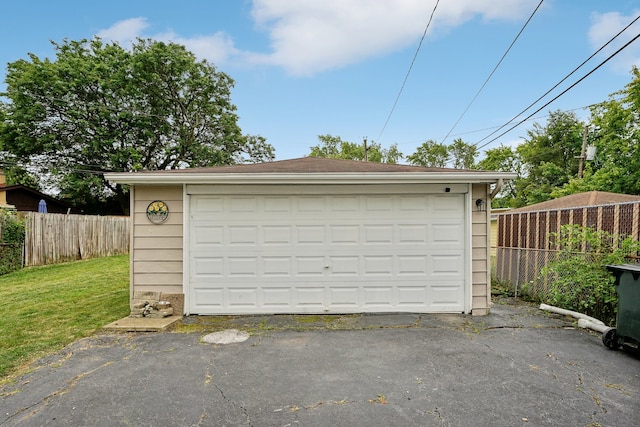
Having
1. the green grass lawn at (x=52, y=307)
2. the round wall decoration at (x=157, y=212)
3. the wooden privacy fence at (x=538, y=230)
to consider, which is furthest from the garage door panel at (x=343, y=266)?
the wooden privacy fence at (x=538, y=230)

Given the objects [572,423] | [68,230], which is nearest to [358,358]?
[572,423]

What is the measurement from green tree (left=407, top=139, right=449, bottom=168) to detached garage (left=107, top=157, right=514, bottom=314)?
1166 inches

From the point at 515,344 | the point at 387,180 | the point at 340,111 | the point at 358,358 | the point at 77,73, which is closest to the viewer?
the point at 358,358

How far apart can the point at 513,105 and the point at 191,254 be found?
11626mm

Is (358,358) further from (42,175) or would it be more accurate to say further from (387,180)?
(42,175)

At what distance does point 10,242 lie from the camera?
9.25 meters

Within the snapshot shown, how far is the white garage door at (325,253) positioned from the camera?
217 inches

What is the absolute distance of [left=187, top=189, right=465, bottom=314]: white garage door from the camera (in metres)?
5.52

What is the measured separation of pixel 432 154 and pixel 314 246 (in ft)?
102

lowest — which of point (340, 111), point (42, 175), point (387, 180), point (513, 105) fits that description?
point (387, 180)

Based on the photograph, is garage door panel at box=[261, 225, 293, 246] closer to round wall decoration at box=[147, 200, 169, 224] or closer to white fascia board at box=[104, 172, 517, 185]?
white fascia board at box=[104, 172, 517, 185]

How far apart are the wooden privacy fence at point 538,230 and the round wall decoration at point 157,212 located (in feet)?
21.4

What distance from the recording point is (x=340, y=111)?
2098cm

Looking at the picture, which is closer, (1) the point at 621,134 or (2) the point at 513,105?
(2) the point at 513,105
